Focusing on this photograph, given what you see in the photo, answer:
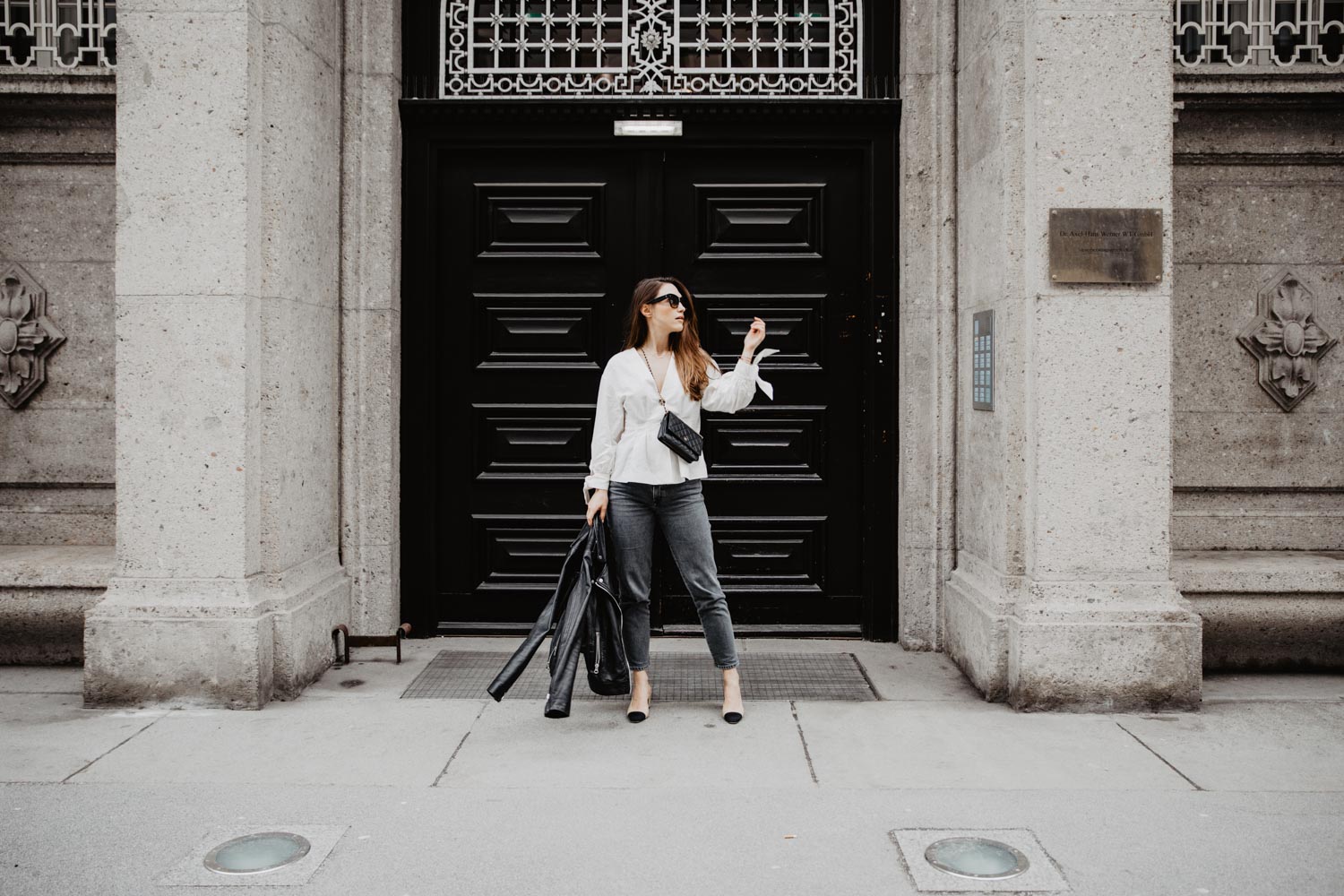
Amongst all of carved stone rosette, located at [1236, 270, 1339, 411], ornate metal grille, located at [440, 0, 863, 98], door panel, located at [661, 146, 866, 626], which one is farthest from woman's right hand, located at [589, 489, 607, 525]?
carved stone rosette, located at [1236, 270, 1339, 411]

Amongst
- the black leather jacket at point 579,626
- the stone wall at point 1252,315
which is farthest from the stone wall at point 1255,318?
the black leather jacket at point 579,626

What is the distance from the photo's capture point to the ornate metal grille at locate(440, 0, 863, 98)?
7.50 m

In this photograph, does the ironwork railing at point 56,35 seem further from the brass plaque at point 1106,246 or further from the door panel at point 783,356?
the brass plaque at point 1106,246

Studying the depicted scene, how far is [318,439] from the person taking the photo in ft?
23.4

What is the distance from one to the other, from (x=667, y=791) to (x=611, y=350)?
333 centimetres

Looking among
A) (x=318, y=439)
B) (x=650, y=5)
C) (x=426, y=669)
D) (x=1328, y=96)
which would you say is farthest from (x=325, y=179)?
(x=1328, y=96)

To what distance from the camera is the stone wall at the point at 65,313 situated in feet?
24.8

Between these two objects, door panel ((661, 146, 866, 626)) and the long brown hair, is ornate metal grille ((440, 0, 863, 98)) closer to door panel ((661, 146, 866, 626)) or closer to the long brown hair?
door panel ((661, 146, 866, 626))

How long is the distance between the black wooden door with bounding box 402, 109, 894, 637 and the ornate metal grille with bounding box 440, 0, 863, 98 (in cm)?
37

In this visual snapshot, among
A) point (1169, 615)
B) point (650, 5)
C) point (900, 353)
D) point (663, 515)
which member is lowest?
point (1169, 615)

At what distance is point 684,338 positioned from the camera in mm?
6000

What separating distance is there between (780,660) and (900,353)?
6.68 feet

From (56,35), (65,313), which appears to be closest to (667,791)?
(65,313)

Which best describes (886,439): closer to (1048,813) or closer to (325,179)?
(1048,813)
